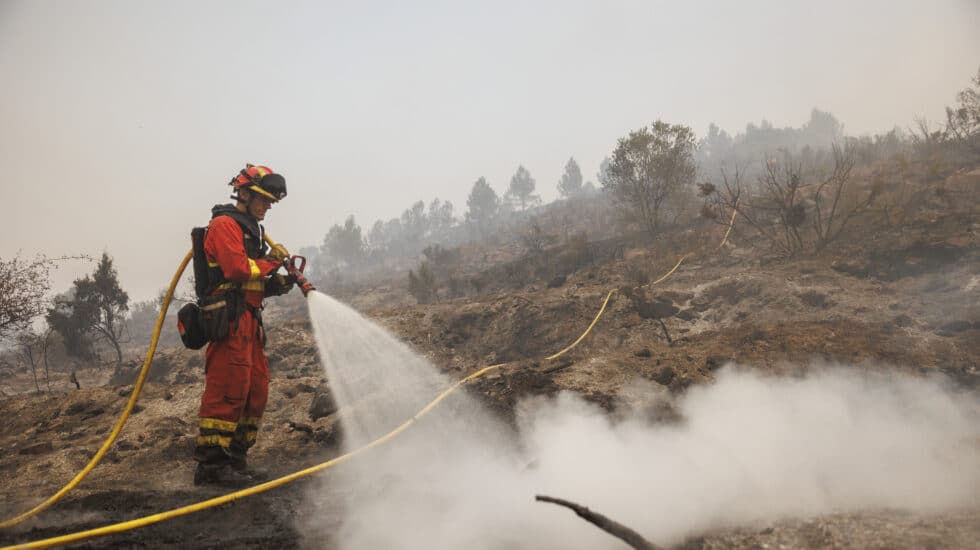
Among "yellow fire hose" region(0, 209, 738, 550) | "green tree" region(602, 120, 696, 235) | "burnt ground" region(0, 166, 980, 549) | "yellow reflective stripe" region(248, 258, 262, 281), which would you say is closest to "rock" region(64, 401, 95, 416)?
"burnt ground" region(0, 166, 980, 549)

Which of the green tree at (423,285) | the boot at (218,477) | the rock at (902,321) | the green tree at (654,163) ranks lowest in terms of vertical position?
the rock at (902,321)

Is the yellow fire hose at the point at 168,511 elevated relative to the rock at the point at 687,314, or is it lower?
elevated

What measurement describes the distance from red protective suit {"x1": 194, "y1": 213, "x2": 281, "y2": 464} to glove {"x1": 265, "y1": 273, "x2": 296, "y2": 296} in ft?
0.67

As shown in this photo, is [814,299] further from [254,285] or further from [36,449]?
[36,449]

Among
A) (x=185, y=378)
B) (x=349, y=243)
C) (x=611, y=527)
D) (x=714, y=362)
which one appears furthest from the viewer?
(x=349, y=243)

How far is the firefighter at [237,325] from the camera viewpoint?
3180 millimetres

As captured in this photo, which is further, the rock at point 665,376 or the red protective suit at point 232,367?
the rock at point 665,376

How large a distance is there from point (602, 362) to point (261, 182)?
425 cm

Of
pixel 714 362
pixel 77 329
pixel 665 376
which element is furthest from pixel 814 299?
pixel 77 329

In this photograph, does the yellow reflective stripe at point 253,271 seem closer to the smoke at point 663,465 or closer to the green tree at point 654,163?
the smoke at point 663,465

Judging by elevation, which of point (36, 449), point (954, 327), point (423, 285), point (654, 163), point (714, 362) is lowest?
point (954, 327)

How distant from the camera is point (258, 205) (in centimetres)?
370

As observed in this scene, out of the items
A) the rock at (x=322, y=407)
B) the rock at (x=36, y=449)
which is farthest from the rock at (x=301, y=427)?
the rock at (x=36, y=449)

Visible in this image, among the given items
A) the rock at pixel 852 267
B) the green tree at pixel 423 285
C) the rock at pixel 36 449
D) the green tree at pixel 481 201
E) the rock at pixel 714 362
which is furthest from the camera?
the green tree at pixel 481 201
